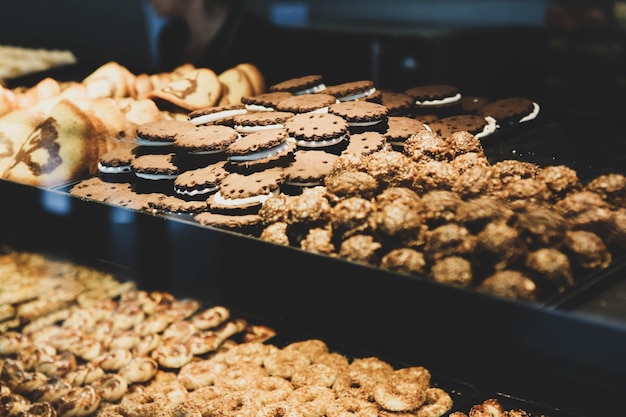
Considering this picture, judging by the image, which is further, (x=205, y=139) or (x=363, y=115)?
(x=363, y=115)

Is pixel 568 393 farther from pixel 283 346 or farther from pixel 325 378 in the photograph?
pixel 283 346

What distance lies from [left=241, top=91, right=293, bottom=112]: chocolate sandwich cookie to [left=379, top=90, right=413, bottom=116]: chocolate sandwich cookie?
13.2 inches

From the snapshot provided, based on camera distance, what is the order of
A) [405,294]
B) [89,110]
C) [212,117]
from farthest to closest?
[89,110] → [212,117] → [405,294]

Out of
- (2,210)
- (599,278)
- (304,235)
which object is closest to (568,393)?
(599,278)

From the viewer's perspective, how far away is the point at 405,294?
1.13 m

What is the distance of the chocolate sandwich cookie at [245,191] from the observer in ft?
5.55

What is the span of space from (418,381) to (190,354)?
75cm

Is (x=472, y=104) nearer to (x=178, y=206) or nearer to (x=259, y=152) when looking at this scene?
(x=259, y=152)

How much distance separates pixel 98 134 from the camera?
2318 mm

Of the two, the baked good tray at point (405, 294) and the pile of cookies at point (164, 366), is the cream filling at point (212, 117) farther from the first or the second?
the pile of cookies at point (164, 366)

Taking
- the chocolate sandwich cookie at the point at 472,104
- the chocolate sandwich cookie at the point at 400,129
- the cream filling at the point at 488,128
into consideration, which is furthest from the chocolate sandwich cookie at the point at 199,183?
the chocolate sandwich cookie at the point at 472,104

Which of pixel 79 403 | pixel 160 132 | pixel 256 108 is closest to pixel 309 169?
pixel 160 132

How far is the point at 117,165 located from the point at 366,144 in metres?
0.74

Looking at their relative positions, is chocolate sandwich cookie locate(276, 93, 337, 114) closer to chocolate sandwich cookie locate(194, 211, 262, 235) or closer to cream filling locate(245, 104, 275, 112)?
cream filling locate(245, 104, 275, 112)
